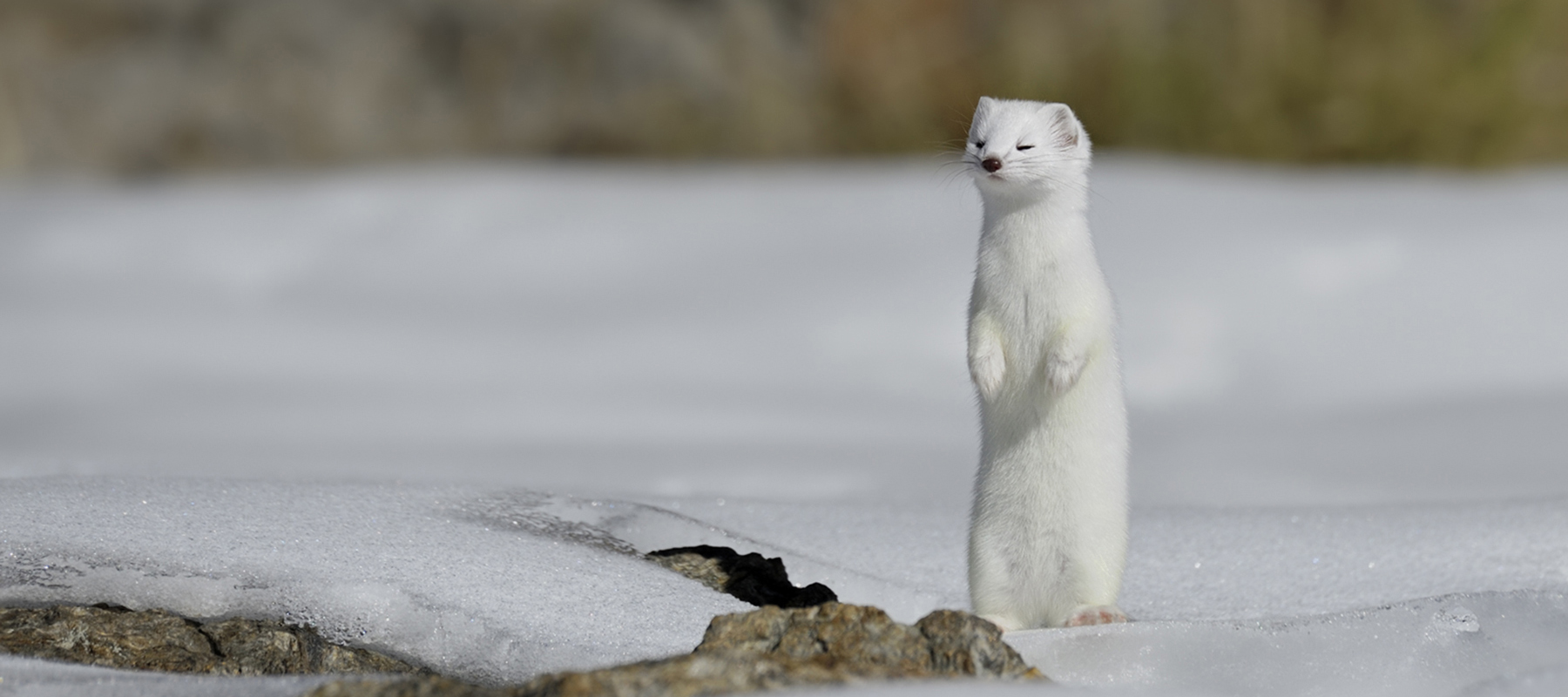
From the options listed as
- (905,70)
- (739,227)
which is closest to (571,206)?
(739,227)

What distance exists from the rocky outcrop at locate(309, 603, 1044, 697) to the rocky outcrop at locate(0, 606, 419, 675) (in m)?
0.42

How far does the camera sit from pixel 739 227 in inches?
255

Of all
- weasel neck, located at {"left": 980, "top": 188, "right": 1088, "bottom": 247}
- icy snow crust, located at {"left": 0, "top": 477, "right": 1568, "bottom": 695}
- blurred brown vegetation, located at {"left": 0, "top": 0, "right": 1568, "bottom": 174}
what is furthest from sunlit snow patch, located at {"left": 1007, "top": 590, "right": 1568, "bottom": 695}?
blurred brown vegetation, located at {"left": 0, "top": 0, "right": 1568, "bottom": 174}

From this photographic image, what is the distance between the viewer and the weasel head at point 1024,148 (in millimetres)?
2080

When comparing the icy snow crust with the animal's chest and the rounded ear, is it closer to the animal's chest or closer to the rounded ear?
the animal's chest

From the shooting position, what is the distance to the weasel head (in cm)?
208

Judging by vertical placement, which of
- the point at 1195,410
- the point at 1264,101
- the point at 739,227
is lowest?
the point at 1195,410

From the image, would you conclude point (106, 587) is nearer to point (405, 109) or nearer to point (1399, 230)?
point (1399, 230)

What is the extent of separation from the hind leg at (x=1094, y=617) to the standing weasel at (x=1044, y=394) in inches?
1.1

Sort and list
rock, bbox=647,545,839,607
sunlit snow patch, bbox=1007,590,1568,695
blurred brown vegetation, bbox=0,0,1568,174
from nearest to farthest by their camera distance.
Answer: sunlit snow patch, bbox=1007,590,1568,695
rock, bbox=647,545,839,607
blurred brown vegetation, bbox=0,0,1568,174

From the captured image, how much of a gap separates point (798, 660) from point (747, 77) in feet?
21.4

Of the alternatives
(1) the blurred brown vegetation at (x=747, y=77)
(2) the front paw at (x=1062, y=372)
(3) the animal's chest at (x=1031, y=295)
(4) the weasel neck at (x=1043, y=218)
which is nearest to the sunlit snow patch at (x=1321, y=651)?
(2) the front paw at (x=1062, y=372)

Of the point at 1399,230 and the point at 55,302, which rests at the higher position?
the point at 1399,230

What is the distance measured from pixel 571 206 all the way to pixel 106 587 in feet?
15.6
